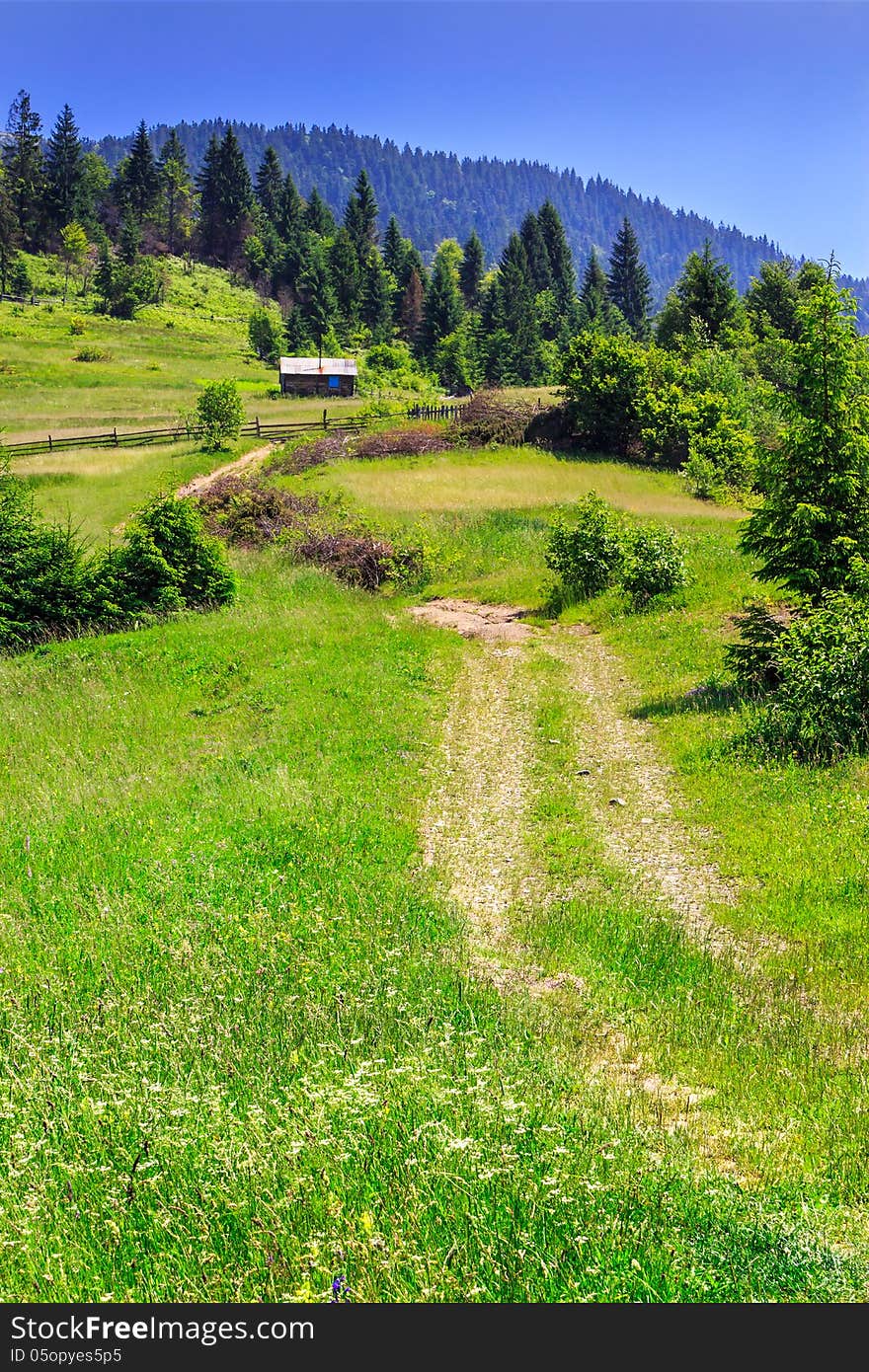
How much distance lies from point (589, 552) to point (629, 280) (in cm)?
11538

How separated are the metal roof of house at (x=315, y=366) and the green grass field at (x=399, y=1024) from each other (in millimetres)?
71597

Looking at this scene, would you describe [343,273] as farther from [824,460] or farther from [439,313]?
[824,460]

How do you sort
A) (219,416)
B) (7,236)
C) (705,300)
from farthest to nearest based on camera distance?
(7,236)
(705,300)
(219,416)

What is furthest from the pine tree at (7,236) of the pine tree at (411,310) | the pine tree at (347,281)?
the pine tree at (411,310)

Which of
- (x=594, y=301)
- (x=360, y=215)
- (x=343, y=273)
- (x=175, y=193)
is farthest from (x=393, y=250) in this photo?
(x=175, y=193)

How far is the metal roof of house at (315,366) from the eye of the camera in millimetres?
82562

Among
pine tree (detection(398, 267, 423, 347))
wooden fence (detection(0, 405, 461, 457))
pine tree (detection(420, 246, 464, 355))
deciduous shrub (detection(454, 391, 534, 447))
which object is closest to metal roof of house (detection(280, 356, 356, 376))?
pine tree (detection(420, 246, 464, 355))

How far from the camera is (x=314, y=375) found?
274 feet

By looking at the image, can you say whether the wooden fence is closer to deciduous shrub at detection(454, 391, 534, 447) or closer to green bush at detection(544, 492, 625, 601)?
deciduous shrub at detection(454, 391, 534, 447)

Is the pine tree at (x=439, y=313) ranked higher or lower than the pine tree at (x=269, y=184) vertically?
lower

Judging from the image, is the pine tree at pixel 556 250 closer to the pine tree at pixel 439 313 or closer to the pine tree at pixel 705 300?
the pine tree at pixel 439 313

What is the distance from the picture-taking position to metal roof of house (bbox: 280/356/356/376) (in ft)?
271
